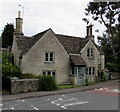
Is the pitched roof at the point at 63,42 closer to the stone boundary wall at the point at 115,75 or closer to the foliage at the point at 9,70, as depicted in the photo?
the foliage at the point at 9,70

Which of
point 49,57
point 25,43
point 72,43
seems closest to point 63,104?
point 49,57

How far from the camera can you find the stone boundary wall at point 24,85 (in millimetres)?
18200

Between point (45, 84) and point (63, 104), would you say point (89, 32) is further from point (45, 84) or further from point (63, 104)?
point (63, 104)

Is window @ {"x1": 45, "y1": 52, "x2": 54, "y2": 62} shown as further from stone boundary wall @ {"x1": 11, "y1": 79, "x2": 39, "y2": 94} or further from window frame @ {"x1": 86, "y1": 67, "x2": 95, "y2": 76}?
window frame @ {"x1": 86, "y1": 67, "x2": 95, "y2": 76}

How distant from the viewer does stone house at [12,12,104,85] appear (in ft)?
78.8

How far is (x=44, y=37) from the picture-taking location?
985 inches

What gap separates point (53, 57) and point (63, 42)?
4818 mm

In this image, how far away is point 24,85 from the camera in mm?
19062

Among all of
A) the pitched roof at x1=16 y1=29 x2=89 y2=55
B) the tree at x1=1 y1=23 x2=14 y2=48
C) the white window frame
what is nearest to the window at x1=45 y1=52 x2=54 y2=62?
the pitched roof at x1=16 y1=29 x2=89 y2=55

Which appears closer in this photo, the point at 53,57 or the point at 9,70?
the point at 9,70

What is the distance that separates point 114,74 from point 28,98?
22615 millimetres

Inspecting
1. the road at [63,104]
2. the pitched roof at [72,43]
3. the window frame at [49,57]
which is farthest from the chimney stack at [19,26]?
the road at [63,104]

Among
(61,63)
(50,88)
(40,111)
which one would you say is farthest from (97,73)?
(40,111)

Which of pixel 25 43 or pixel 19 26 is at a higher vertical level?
pixel 19 26
